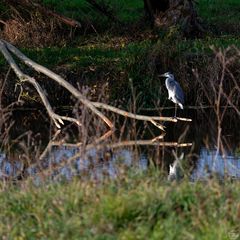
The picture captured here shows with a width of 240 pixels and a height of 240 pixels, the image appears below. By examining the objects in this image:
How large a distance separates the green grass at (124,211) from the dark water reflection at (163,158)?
54 centimetres

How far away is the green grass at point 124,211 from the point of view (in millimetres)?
5996

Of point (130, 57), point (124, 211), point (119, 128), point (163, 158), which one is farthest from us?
point (130, 57)

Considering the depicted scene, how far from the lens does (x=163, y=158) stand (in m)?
11.0

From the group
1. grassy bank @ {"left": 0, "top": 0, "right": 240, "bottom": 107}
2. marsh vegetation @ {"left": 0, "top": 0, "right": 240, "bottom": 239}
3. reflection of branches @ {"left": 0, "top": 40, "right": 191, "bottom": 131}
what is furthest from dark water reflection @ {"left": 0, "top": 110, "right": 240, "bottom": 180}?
grassy bank @ {"left": 0, "top": 0, "right": 240, "bottom": 107}

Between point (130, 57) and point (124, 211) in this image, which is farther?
point (130, 57)

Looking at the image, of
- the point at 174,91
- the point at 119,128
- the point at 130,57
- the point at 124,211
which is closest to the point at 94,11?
the point at 130,57

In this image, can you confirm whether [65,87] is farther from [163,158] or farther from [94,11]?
[94,11]

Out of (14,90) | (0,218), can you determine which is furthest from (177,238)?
(14,90)

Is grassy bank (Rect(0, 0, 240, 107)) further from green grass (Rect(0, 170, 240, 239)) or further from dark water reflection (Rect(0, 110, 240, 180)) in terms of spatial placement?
green grass (Rect(0, 170, 240, 239))

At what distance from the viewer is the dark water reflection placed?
7.94 m

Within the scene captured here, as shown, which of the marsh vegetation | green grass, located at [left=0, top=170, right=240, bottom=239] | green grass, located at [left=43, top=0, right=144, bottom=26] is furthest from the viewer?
green grass, located at [left=43, top=0, right=144, bottom=26]

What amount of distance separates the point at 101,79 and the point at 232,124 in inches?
118

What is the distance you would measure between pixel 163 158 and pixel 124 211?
4.76 metres

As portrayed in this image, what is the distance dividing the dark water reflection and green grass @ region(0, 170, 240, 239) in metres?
0.54
